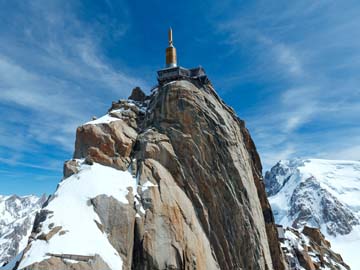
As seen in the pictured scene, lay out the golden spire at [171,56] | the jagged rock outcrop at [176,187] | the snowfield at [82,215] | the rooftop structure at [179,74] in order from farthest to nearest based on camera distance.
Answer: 1. the golden spire at [171,56]
2. the rooftop structure at [179,74]
3. the jagged rock outcrop at [176,187]
4. the snowfield at [82,215]

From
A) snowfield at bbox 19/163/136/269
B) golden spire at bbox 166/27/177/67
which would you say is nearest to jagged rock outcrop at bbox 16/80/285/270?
snowfield at bbox 19/163/136/269

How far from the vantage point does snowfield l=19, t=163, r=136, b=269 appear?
94.7 feet

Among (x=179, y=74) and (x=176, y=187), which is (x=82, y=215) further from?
(x=179, y=74)

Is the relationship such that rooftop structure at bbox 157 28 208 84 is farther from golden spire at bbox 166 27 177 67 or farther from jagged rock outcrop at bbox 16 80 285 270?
→ golden spire at bbox 166 27 177 67

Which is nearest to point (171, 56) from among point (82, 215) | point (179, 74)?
point (179, 74)

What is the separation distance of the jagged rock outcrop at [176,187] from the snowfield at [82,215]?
21 centimetres

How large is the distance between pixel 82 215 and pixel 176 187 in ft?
39.6

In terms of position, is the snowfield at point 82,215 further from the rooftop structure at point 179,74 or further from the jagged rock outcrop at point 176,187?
the rooftop structure at point 179,74

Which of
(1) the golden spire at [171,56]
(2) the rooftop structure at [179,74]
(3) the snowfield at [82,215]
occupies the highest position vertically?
(1) the golden spire at [171,56]

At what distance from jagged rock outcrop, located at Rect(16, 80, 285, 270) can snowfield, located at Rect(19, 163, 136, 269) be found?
21cm

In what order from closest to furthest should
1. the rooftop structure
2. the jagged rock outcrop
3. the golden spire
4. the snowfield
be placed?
the snowfield → the jagged rock outcrop → the rooftop structure → the golden spire

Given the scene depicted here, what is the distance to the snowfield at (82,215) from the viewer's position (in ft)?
94.7

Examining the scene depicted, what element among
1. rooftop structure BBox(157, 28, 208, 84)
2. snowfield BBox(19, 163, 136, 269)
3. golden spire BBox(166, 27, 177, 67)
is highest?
golden spire BBox(166, 27, 177, 67)

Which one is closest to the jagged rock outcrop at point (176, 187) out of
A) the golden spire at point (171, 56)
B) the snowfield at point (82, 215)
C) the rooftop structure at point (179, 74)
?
the snowfield at point (82, 215)
